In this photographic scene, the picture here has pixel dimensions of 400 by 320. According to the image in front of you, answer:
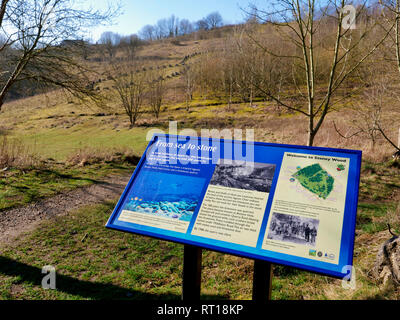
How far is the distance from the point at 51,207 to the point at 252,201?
6170mm

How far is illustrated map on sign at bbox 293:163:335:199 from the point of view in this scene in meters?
2.58

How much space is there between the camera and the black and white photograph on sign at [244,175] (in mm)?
2805

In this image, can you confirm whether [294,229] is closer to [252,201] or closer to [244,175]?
[252,201]

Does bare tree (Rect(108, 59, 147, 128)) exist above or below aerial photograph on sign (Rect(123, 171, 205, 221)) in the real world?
above

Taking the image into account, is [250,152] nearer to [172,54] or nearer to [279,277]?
[279,277]

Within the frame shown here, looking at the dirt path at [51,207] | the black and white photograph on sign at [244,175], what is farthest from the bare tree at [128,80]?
the black and white photograph on sign at [244,175]

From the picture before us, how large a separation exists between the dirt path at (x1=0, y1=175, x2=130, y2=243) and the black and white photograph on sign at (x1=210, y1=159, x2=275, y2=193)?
4632mm

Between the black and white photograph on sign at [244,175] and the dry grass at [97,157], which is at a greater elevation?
the black and white photograph on sign at [244,175]

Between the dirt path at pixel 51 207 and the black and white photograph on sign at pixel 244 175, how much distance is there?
4632mm

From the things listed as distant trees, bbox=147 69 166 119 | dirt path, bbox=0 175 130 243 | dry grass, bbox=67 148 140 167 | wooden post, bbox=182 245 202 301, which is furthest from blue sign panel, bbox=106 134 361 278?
distant trees, bbox=147 69 166 119

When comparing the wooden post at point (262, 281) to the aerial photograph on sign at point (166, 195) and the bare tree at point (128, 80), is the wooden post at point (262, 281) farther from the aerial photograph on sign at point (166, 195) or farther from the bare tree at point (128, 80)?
the bare tree at point (128, 80)

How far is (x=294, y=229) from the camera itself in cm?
243

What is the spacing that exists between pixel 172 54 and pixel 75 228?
8741 cm

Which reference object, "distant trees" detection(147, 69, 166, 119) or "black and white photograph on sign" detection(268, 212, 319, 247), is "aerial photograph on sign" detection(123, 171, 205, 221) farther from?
"distant trees" detection(147, 69, 166, 119)
